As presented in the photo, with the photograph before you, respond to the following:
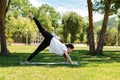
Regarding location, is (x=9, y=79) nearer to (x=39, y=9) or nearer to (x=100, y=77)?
(x=100, y=77)

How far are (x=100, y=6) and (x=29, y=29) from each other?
7754cm

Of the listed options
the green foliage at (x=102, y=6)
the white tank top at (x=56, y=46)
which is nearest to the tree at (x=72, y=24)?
the green foliage at (x=102, y=6)

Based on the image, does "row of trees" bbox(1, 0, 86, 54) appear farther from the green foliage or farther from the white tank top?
the white tank top

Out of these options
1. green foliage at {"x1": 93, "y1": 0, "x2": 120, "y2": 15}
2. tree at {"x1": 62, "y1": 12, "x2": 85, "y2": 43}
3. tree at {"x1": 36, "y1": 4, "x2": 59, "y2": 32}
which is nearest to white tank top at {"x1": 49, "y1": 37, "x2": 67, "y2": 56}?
green foliage at {"x1": 93, "y1": 0, "x2": 120, "y2": 15}

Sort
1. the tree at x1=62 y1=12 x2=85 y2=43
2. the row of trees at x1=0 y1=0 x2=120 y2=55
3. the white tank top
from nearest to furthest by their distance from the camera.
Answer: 1. the white tank top
2. the row of trees at x1=0 y1=0 x2=120 y2=55
3. the tree at x1=62 y1=12 x2=85 y2=43

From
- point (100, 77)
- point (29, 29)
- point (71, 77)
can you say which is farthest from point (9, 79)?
point (29, 29)

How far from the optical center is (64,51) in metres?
15.2

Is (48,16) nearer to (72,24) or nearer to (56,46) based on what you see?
(72,24)

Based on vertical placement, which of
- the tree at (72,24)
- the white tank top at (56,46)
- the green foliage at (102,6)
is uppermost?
the white tank top at (56,46)

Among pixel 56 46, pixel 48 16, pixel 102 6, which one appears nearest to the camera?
pixel 56 46

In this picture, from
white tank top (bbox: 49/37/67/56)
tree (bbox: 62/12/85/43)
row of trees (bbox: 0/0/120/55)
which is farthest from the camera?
tree (bbox: 62/12/85/43)

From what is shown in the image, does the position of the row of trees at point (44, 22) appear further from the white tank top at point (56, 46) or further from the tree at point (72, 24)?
the white tank top at point (56, 46)

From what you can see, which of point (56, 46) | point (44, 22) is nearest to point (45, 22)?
point (44, 22)

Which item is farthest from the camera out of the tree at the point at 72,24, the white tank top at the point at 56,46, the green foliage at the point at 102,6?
the tree at the point at 72,24
